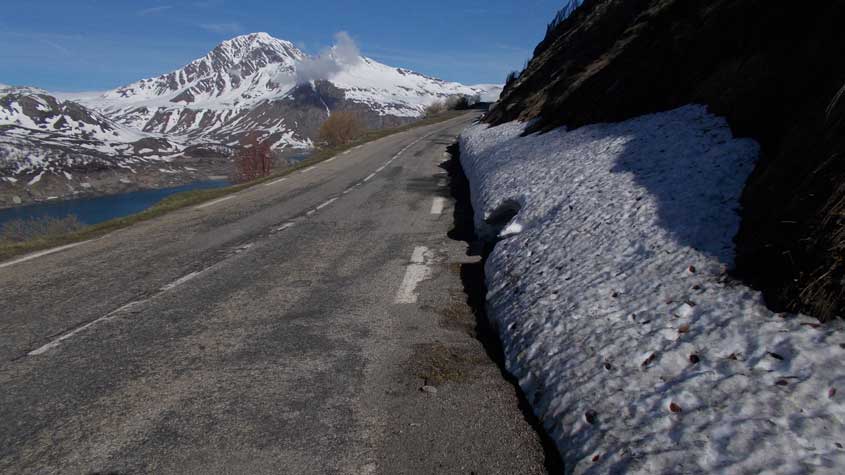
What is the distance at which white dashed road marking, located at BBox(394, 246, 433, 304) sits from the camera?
19.6 ft

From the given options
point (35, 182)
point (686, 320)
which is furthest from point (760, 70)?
point (35, 182)

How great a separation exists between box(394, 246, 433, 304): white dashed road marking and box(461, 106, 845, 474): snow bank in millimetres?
914

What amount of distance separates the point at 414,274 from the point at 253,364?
2861mm

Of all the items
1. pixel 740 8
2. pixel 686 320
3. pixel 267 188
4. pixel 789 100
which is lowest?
pixel 267 188

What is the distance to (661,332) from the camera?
371 cm

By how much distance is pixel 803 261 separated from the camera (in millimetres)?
3533

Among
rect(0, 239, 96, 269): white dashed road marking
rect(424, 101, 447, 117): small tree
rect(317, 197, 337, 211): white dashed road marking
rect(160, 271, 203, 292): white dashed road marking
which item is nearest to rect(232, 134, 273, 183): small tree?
rect(424, 101, 447, 117): small tree

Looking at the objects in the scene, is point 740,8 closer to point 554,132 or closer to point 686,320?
point 554,132

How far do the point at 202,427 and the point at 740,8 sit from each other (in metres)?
11.3

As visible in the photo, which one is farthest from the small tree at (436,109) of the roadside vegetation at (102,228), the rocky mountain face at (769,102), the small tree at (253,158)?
the rocky mountain face at (769,102)

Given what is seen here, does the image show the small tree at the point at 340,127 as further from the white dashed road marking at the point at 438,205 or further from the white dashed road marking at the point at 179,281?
the white dashed road marking at the point at 179,281

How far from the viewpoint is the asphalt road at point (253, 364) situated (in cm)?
322

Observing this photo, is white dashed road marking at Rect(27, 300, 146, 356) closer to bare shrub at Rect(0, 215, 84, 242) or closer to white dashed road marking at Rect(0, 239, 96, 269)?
white dashed road marking at Rect(0, 239, 96, 269)

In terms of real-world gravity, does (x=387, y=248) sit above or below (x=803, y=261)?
below
